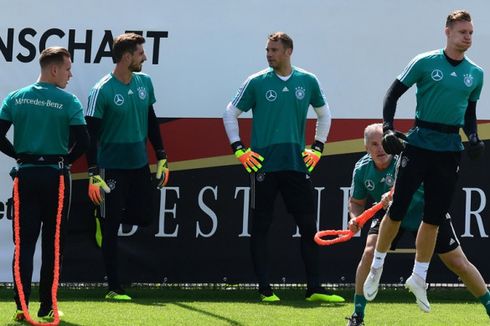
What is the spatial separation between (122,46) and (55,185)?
6.24 feet

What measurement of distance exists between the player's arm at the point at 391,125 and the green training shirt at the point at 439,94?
0.20 feet

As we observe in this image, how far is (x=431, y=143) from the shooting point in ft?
21.9

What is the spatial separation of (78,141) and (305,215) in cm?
233

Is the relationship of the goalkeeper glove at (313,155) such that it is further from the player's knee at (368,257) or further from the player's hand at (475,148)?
the player's hand at (475,148)

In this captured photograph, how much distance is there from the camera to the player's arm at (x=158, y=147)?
8773 mm

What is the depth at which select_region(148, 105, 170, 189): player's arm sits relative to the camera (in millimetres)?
8773

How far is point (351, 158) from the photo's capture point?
9.28 meters

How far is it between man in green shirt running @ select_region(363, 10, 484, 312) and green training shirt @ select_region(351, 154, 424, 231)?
450mm

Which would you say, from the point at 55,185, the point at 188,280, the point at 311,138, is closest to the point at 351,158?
the point at 311,138

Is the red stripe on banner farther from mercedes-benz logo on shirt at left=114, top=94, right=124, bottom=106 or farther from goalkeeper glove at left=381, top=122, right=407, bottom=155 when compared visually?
goalkeeper glove at left=381, top=122, right=407, bottom=155

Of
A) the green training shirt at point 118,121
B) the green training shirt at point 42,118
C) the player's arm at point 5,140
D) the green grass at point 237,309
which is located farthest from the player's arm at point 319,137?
the player's arm at point 5,140

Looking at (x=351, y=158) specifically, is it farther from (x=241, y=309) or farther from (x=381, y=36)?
(x=241, y=309)

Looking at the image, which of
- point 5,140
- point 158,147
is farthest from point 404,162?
point 158,147

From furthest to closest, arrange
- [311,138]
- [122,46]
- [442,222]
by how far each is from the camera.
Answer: [311,138]
[122,46]
[442,222]
